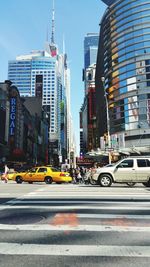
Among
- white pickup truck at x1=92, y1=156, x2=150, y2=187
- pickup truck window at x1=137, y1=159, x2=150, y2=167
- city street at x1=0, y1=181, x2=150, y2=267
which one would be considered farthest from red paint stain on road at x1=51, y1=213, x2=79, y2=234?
pickup truck window at x1=137, y1=159, x2=150, y2=167

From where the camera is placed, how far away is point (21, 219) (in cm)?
828

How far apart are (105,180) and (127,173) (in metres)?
1.44

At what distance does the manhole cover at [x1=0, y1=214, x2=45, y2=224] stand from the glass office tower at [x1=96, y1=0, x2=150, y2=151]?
231 ft

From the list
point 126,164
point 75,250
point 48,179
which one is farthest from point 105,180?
point 75,250

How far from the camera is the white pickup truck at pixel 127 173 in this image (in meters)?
20.2

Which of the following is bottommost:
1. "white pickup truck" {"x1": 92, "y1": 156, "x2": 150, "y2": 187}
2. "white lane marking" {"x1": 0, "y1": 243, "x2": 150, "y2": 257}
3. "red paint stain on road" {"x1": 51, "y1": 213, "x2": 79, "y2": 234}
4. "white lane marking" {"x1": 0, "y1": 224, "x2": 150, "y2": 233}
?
"white lane marking" {"x1": 0, "y1": 243, "x2": 150, "y2": 257}

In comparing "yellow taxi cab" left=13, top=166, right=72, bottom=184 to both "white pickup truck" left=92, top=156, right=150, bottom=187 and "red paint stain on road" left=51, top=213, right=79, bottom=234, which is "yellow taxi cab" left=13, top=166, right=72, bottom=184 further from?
"red paint stain on road" left=51, top=213, right=79, bottom=234

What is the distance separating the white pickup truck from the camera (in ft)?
66.4

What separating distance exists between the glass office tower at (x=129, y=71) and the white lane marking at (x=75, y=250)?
73.0 m

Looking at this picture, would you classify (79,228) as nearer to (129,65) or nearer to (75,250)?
(75,250)

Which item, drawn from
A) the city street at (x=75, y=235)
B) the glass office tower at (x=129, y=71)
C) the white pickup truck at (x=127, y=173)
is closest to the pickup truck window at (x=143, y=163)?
the white pickup truck at (x=127, y=173)

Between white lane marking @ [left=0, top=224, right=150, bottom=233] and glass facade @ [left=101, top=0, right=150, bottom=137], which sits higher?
glass facade @ [left=101, top=0, right=150, bottom=137]

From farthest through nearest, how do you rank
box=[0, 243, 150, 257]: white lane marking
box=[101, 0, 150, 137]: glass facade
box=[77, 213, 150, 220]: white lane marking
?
box=[101, 0, 150, 137]: glass facade < box=[77, 213, 150, 220]: white lane marking < box=[0, 243, 150, 257]: white lane marking

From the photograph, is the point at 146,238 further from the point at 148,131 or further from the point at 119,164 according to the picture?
the point at 148,131
